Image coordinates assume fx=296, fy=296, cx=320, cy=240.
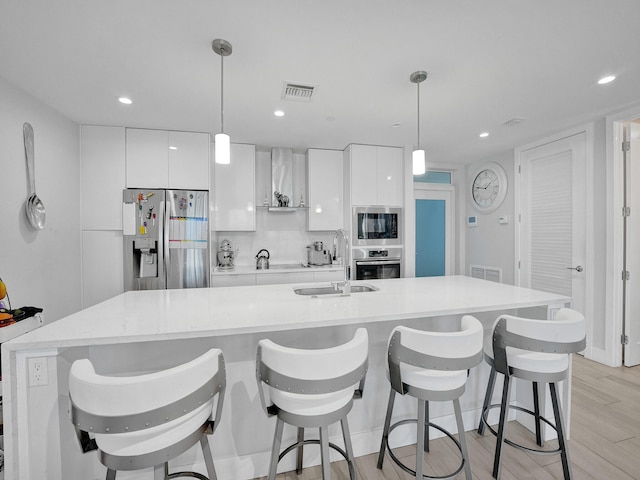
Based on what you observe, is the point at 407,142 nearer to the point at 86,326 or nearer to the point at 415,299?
the point at 415,299

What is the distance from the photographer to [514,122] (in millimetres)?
3061

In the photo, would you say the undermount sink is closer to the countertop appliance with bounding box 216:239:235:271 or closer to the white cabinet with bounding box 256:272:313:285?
the white cabinet with bounding box 256:272:313:285

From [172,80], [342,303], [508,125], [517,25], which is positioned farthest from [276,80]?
[508,125]

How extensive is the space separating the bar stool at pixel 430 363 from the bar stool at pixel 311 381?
8.4 inches

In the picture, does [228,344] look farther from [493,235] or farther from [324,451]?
[493,235]

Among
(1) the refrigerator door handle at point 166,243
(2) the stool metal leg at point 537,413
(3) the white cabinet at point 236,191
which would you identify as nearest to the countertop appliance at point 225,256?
(3) the white cabinet at point 236,191

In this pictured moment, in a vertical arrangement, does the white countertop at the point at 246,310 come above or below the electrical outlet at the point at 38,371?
above

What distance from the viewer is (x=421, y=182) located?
4.86 m

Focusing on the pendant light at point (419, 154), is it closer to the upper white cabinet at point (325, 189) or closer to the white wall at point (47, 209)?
the upper white cabinet at point (325, 189)

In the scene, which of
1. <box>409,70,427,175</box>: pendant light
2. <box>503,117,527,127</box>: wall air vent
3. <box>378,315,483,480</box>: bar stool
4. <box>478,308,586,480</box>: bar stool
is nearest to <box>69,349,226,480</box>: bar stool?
<box>378,315,483,480</box>: bar stool

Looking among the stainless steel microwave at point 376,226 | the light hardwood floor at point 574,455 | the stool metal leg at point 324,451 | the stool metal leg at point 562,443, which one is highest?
the stainless steel microwave at point 376,226

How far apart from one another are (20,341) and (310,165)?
328cm

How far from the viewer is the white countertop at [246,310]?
3.95ft

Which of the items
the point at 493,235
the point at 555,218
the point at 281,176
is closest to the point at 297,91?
the point at 281,176
